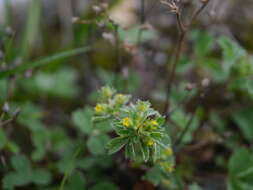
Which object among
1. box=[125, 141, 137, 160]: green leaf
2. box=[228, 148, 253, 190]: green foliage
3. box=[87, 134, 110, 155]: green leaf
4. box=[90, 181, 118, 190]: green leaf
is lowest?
box=[228, 148, 253, 190]: green foliage

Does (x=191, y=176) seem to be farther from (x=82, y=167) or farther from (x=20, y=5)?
(x=20, y=5)

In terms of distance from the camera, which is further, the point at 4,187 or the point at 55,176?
the point at 55,176

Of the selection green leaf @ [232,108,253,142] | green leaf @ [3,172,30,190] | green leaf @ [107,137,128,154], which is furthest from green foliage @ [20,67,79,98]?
green leaf @ [107,137,128,154]

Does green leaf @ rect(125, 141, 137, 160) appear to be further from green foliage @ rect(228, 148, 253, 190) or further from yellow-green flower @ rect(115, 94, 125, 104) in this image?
green foliage @ rect(228, 148, 253, 190)

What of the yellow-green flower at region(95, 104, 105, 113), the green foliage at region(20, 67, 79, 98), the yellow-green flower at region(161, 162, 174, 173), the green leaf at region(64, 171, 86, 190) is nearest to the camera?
the yellow-green flower at region(95, 104, 105, 113)

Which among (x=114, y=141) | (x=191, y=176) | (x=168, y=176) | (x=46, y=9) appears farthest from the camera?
(x=46, y=9)

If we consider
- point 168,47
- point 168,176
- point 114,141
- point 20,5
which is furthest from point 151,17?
point 114,141

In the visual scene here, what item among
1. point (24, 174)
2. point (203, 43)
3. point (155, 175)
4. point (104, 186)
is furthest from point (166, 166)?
point (203, 43)

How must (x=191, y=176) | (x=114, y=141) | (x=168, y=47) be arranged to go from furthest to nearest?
(x=168, y=47)
(x=191, y=176)
(x=114, y=141)
